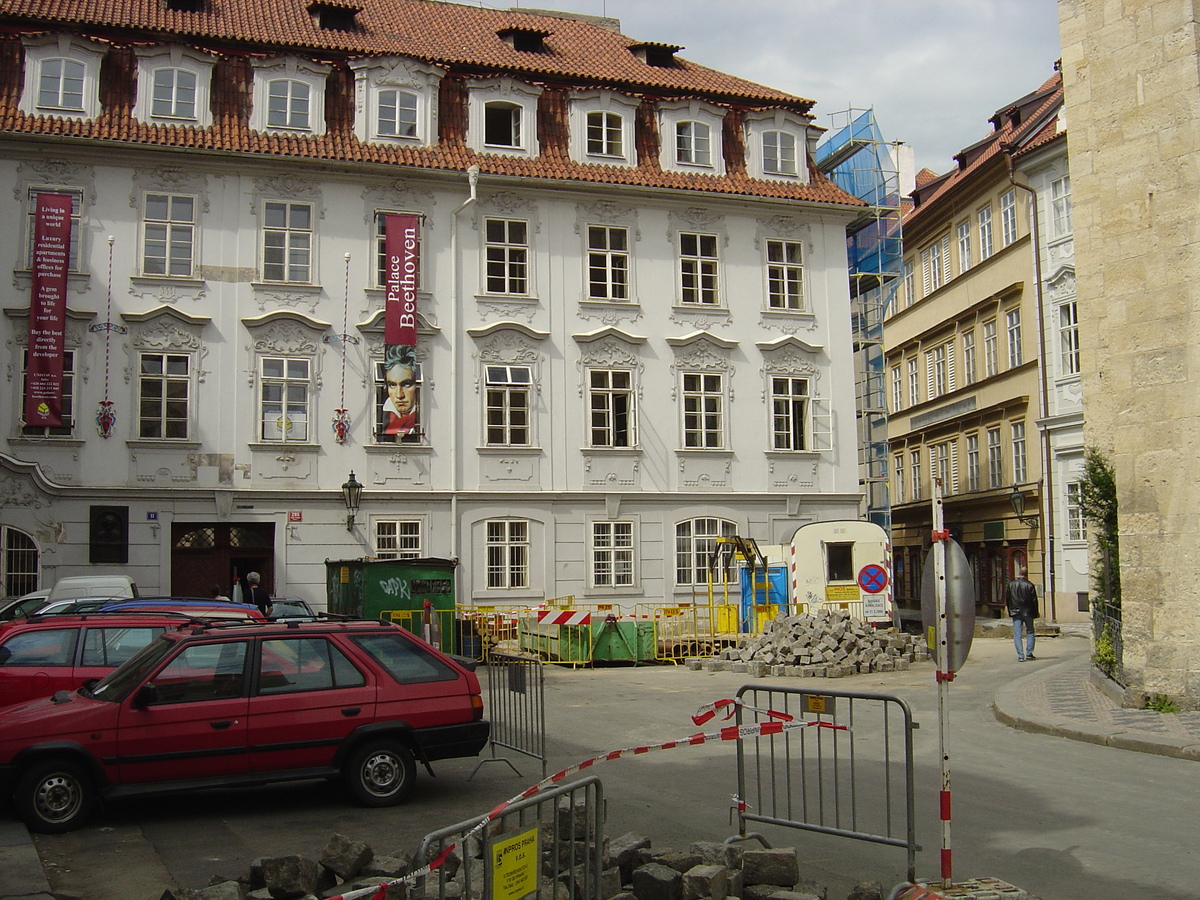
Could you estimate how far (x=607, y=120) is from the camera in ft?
100

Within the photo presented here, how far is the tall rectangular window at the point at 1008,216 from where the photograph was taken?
37.2 m

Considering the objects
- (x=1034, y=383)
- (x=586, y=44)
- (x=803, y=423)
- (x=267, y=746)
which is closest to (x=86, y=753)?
(x=267, y=746)

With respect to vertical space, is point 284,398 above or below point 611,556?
above

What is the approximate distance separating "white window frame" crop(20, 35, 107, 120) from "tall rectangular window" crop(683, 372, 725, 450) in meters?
15.4

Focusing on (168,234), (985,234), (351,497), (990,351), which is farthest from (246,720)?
(985,234)

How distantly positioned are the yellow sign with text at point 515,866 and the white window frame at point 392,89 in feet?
82.1

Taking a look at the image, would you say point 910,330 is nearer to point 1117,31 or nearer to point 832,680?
point 832,680

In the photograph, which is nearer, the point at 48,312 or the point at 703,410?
the point at 48,312

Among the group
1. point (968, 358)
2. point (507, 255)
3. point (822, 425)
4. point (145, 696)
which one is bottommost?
point (145, 696)

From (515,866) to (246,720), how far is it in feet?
15.3

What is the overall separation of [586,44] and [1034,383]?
16.9 meters

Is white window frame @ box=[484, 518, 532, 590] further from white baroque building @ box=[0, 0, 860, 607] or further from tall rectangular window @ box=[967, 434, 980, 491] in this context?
tall rectangular window @ box=[967, 434, 980, 491]

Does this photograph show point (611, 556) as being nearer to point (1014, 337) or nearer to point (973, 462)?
point (1014, 337)

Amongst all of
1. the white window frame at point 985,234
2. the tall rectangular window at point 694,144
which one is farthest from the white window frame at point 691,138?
the white window frame at point 985,234
